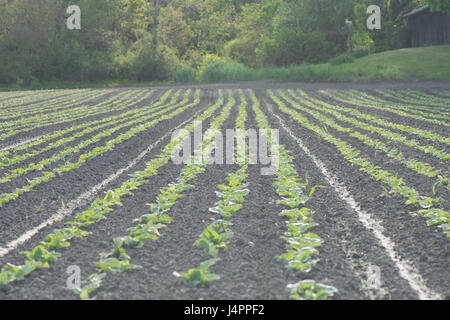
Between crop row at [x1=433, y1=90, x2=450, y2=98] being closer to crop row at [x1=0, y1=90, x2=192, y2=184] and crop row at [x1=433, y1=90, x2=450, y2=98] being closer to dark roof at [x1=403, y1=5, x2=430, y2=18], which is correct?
crop row at [x1=0, y1=90, x2=192, y2=184]

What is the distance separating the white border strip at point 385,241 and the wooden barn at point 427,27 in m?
30.0

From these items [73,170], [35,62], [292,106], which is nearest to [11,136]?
[73,170]

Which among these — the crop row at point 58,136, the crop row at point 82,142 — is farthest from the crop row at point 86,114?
the crop row at point 82,142

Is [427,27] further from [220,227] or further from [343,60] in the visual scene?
[220,227]

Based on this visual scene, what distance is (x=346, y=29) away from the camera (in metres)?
41.3

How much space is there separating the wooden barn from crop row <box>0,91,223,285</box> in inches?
1230

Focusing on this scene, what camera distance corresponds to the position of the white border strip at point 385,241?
3960mm

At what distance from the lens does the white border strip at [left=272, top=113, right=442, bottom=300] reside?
396 cm

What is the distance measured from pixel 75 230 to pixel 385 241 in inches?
129

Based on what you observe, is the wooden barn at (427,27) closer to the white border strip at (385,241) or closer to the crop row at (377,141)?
the crop row at (377,141)

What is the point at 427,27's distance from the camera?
35750 millimetres

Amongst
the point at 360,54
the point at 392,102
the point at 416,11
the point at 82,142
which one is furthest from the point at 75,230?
the point at 360,54

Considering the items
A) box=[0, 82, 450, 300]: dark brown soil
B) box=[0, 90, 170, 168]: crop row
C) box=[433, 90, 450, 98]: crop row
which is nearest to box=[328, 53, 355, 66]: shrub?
box=[433, 90, 450, 98]: crop row
